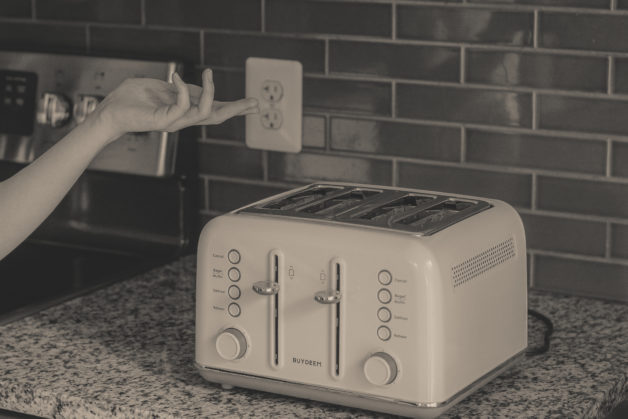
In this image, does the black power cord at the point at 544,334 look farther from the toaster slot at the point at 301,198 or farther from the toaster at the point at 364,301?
the toaster slot at the point at 301,198

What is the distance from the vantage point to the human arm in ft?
4.32

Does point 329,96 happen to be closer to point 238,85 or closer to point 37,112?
point 238,85

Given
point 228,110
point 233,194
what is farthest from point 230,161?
point 228,110

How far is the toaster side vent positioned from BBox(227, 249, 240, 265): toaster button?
26cm

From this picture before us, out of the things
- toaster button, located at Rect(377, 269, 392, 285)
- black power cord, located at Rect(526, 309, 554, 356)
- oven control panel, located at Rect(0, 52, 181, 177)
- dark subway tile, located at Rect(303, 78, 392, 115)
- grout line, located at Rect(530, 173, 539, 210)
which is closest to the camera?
toaster button, located at Rect(377, 269, 392, 285)

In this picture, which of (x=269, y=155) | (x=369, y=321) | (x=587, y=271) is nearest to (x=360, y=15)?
(x=269, y=155)

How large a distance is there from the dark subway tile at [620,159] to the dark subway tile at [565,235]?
0.29ft

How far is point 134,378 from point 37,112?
798 millimetres

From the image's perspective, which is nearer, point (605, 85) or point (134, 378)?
point (134, 378)

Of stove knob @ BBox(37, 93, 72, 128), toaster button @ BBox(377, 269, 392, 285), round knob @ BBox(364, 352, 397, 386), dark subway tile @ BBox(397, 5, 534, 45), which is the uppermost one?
dark subway tile @ BBox(397, 5, 534, 45)

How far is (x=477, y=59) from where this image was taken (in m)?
1.75

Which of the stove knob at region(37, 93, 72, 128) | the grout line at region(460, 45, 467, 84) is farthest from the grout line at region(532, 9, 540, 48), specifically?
the stove knob at region(37, 93, 72, 128)

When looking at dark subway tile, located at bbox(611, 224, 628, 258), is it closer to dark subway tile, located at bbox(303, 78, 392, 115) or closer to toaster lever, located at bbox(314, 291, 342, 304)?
dark subway tile, located at bbox(303, 78, 392, 115)

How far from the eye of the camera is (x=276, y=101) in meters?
1.93
